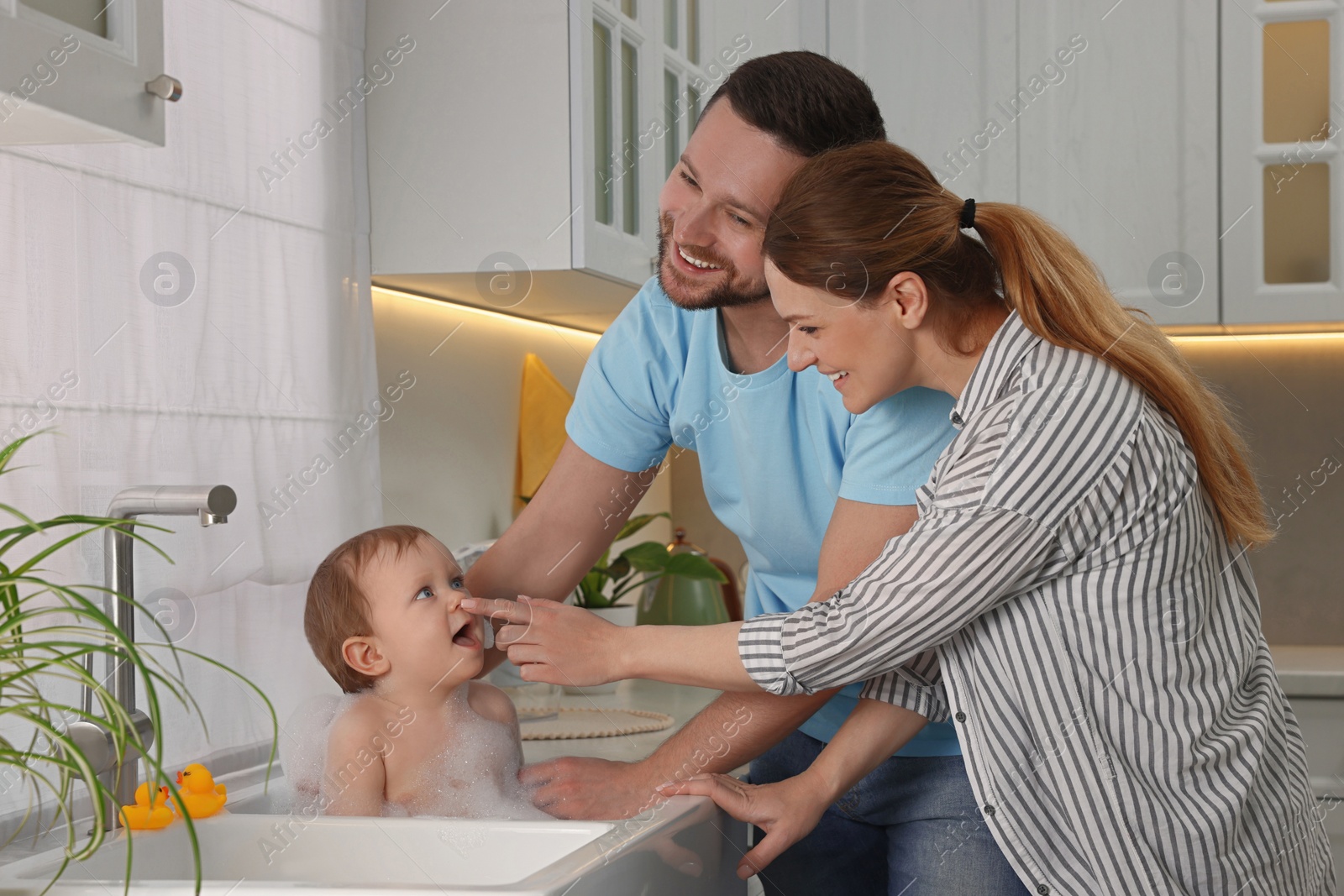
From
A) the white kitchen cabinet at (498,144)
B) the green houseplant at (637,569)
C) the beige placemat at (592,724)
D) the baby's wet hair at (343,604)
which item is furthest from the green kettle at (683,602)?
the baby's wet hair at (343,604)

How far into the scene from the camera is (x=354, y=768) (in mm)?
1137

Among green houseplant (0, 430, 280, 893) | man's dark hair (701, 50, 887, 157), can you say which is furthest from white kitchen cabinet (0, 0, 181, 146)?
man's dark hair (701, 50, 887, 157)

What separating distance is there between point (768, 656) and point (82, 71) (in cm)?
64

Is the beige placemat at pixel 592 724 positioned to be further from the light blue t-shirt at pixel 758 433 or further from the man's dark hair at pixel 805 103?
the man's dark hair at pixel 805 103

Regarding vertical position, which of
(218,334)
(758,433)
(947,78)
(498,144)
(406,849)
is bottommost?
(406,849)

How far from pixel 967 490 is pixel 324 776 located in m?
0.63

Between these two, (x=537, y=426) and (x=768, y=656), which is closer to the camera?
(x=768, y=656)

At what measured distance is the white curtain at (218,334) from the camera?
124 cm

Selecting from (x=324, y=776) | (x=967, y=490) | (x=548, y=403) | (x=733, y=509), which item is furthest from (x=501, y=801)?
(x=548, y=403)

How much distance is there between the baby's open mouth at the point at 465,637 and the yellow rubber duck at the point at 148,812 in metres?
0.29

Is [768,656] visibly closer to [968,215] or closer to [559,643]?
[559,643]

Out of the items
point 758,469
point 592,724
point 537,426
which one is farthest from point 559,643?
point 537,426

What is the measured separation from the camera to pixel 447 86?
1798 millimetres

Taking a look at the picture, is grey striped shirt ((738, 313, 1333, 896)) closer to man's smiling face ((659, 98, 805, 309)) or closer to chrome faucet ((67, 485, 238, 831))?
man's smiling face ((659, 98, 805, 309))
